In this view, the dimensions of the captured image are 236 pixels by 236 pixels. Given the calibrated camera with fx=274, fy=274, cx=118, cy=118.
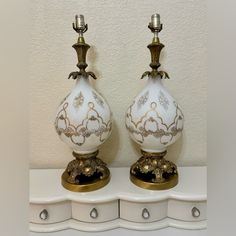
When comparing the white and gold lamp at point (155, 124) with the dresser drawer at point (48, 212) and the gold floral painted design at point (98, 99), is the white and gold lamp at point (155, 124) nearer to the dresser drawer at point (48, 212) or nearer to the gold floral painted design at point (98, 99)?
the gold floral painted design at point (98, 99)

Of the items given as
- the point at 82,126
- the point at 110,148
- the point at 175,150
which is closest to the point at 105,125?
the point at 82,126

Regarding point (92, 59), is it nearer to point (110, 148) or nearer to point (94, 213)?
point (110, 148)

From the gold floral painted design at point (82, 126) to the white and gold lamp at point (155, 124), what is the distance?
82mm

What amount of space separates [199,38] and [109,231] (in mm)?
557

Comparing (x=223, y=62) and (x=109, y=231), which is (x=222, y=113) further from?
(x=109, y=231)

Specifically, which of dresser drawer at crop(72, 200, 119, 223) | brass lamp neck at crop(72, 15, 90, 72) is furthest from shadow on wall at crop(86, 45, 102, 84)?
dresser drawer at crop(72, 200, 119, 223)

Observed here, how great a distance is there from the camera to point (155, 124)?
630 millimetres

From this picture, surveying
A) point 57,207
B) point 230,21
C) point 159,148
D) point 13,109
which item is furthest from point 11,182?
point 230,21

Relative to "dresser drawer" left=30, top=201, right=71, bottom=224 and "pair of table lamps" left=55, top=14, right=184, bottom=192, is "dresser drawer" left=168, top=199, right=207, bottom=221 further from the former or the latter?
"dresser drawer" left=30, top=201, right=71, bottom=224

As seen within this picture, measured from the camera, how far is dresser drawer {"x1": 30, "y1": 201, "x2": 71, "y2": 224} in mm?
646

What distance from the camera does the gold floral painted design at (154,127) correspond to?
2.07ft

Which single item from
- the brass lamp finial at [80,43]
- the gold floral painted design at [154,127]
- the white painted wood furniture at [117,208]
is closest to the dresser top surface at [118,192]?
the white painted wood furniture at [117,208]

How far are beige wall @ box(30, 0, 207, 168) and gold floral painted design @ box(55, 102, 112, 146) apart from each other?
0.14 meters

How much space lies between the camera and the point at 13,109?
0.41 meters
